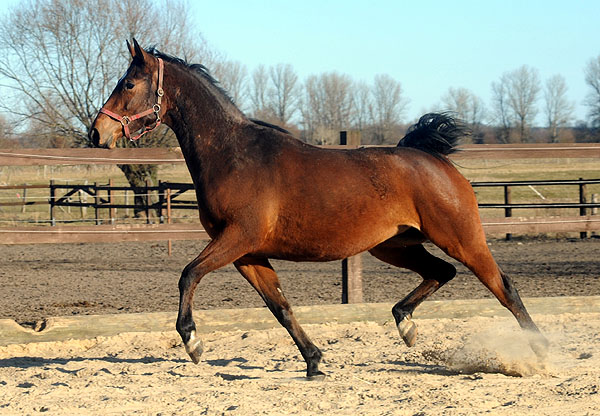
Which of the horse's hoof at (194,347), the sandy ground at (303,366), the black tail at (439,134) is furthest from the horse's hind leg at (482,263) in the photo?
the horse's hoof at (194,347)

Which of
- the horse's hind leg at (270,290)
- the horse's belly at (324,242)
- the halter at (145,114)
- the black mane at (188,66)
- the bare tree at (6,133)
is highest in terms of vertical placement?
the bare tree at (6,133)

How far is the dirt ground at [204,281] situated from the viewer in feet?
24.4

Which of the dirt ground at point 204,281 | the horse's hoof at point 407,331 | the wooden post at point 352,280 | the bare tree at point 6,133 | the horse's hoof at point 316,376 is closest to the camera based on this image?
the horse's hoof at point 316,376

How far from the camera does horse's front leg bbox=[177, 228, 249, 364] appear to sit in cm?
407

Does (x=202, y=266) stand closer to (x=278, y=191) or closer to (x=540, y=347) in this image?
(x=278, y=191)

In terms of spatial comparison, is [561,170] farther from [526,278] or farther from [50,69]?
[526,278]

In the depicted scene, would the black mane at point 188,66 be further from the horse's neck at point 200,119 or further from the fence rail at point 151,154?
the fence rail at point 151,154

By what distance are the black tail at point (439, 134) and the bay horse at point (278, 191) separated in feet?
0.68

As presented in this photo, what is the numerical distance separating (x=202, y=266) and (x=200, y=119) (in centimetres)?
99

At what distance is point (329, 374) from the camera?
4430 mm

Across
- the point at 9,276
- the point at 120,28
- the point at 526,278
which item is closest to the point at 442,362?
the point at 526,278

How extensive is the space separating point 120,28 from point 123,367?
1949 cm

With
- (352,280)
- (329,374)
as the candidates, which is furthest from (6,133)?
(329,374)

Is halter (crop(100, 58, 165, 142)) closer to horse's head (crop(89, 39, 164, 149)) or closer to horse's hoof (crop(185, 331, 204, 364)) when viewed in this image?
horse's head (crop(89, 39, 164, 149))
